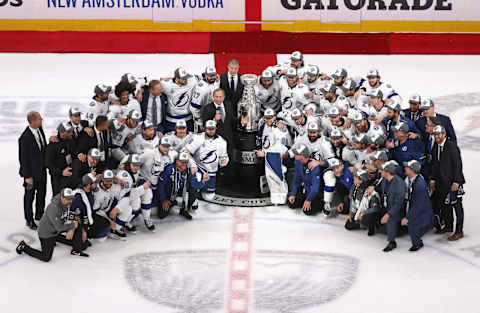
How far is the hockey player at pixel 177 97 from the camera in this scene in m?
9.91

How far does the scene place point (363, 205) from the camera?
28.4 ft

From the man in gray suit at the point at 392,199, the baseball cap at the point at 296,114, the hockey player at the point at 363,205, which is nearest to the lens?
the man in gray suit at the point at 392,199

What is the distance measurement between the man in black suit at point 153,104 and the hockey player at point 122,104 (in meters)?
0.31

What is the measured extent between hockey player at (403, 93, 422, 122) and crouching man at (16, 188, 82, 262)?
376 cm

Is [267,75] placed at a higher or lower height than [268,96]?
higher

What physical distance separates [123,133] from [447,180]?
11.2 feet

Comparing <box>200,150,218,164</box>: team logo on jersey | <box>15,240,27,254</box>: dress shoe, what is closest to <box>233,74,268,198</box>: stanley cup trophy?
<box>200,150,218,164</box>: team logo on jersey

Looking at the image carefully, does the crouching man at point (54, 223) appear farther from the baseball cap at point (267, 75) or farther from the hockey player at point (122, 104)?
the baseball cap at point (267, 75)

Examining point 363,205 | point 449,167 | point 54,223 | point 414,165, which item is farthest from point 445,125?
point 54,223

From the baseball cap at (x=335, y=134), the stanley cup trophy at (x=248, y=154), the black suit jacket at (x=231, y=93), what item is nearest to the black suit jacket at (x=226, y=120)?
the stanley cup trophy at (x=248, y=154)

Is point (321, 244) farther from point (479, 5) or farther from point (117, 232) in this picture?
point (479, 5)

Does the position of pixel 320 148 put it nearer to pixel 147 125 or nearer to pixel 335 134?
pixel 335 134

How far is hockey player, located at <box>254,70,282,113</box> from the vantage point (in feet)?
33.1

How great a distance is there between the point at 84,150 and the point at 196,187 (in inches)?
52.3
